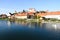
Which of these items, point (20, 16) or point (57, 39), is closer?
point (57, 39)

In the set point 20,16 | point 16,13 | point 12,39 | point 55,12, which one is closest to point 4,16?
point 16,13

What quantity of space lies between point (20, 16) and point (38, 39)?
157ft

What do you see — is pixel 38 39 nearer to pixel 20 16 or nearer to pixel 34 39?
pixel 34 39

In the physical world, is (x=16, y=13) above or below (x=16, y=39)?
below

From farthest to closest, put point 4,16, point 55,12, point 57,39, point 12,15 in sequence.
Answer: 1. point 4,16
2. point 12,15
3. point 55,12
4. point 57,39

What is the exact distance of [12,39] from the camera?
13.2 m

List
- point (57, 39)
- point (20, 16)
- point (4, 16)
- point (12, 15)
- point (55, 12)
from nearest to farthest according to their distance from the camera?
1. point (57, 39)
2. point (55, 12)
3. point (20, 16)
4. point (12, 15)
5. point (4, 16)

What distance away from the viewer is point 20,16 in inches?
2395

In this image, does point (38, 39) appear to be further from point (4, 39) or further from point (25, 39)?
point (4, 39)

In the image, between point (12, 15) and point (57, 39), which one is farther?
point (12, 15)

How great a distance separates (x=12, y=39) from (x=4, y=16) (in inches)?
2428

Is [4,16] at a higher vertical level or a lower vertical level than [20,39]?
lower

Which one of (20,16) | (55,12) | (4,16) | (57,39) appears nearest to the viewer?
(57,39)

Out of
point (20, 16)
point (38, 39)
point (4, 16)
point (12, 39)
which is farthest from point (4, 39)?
point (4, 16)
